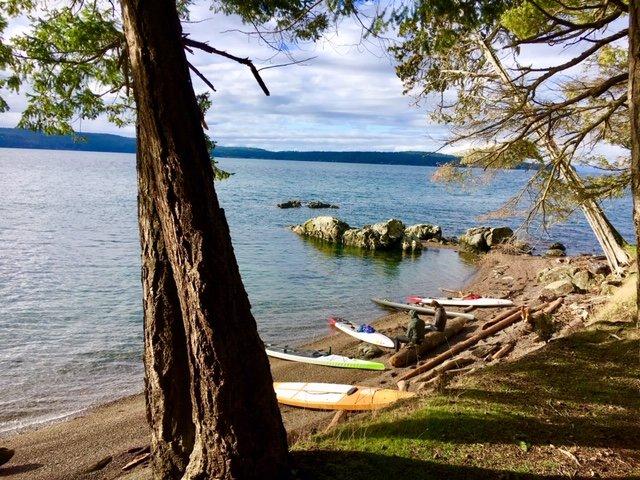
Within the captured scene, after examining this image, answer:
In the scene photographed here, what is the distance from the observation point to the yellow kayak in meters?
11.3

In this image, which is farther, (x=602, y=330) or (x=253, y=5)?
(x=602, y=330)

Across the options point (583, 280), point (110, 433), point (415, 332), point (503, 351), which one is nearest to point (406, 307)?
point (415, 332)

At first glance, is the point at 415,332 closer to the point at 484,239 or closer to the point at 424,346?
the point at 424,346

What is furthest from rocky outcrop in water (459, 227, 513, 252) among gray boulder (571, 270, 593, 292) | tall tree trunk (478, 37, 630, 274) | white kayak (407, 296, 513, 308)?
tall tree trunk (478, 37, 630, 274)

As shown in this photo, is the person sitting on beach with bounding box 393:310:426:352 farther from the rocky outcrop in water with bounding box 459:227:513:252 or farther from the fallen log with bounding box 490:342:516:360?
the rocky outcrop in water with bounding box 459:227:513:252

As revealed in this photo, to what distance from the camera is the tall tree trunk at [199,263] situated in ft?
13.6

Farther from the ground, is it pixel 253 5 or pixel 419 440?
pixel 253 5

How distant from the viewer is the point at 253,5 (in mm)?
6719

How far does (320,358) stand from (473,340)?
502cm

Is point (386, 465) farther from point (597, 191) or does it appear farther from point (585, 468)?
point (597, 191)

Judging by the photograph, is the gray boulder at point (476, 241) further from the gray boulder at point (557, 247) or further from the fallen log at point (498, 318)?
the fallen log at point (498, 318)

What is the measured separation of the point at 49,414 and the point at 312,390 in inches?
258

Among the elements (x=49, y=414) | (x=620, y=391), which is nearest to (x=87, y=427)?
(x=49, y=414)

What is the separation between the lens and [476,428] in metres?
5.87
